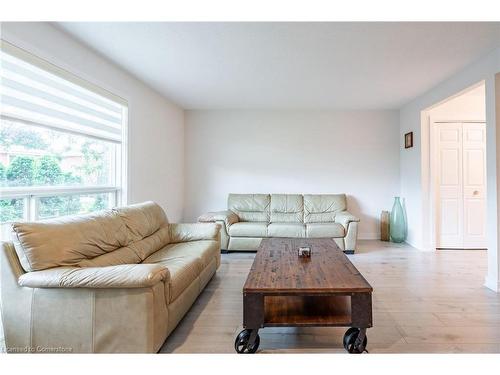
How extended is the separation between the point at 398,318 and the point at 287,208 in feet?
9.22

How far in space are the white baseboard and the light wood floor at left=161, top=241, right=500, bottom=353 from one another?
8 centimetres

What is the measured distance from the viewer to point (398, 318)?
213 centimetres

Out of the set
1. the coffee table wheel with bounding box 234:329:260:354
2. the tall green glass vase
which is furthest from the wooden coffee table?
the tall green glass vase

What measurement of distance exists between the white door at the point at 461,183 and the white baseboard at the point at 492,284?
1.61 meters

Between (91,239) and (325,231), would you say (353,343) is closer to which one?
(91,239)

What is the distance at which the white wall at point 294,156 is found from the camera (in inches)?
199

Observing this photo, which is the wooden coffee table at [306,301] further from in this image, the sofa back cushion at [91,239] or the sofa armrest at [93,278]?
the sofa back cushion at [91,239]

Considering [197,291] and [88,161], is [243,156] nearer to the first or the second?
[88,161]

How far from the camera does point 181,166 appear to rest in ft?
16.8

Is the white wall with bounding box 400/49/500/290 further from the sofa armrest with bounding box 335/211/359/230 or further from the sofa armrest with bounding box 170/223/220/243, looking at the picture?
the sofa armrest with bounding box 170/223/220/243

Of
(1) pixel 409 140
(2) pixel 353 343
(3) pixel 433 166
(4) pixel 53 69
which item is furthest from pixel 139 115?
(3) pixel 433 166

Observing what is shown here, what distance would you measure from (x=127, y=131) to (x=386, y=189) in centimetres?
458
